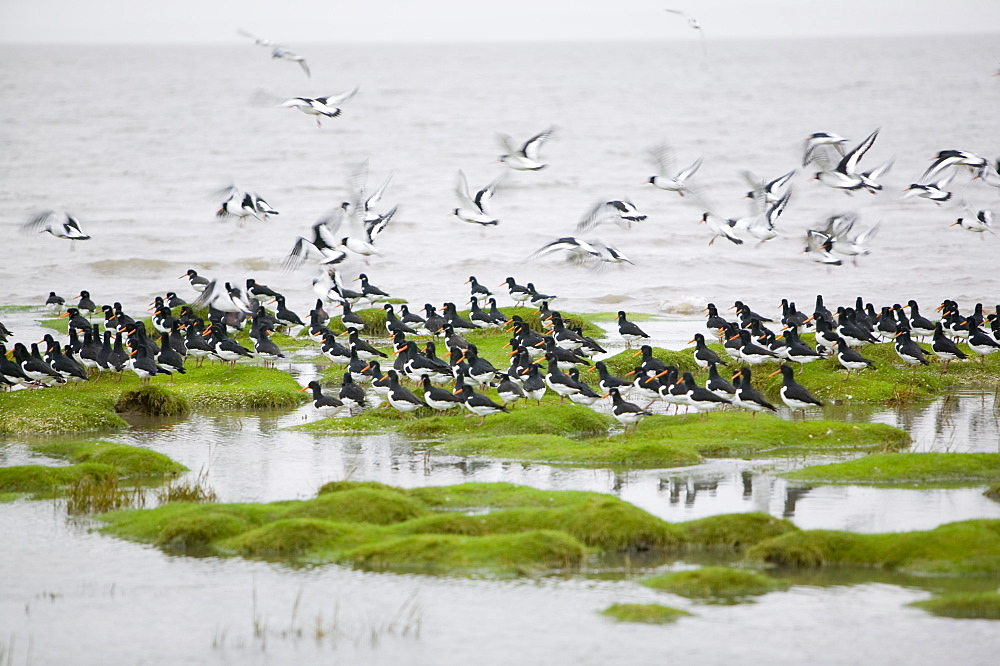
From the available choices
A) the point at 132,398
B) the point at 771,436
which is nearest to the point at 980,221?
the point at 771,436

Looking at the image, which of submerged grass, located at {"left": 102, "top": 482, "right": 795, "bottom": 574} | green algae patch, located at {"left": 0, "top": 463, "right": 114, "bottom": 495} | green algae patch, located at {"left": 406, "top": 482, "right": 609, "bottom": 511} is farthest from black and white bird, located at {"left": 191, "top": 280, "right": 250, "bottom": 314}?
submerged grass, located at {"left": 102, "top": 482, "right": 795, "bottom": 574}

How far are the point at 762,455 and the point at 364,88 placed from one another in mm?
151182

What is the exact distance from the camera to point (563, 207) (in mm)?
63781

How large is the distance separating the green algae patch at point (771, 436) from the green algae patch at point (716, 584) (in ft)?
17.6

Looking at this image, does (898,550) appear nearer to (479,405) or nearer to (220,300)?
(479,405)

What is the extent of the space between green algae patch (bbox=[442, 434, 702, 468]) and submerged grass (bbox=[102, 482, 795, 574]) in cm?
238

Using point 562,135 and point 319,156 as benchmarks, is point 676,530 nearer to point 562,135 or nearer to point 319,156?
point 319,156

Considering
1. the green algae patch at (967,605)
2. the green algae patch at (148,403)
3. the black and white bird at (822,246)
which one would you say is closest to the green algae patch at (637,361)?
the black and white bird at (822,246)

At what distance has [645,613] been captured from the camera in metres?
9.23

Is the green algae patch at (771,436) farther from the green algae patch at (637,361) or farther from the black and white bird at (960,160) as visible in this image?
the black and white bird at (960,160)

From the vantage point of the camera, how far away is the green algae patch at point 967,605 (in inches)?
359

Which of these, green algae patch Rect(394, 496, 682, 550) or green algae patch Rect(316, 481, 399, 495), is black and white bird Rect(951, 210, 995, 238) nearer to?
green algae patch Rect(394, 496, 682, 550)

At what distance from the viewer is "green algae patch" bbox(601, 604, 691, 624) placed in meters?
9.19

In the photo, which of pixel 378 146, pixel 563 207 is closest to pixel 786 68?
pixel 378 146
